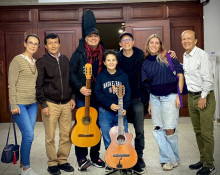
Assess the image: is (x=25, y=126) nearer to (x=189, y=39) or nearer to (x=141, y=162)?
(x=141, y=162)

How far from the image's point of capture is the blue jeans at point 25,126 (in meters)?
2.46

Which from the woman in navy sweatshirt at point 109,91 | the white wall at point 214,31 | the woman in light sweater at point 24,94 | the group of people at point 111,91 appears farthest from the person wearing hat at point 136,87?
the white wall at point 214,31

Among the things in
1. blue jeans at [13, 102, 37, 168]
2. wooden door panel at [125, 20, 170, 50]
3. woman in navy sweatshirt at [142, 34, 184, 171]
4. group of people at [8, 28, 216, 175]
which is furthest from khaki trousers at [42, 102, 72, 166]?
wooden door panel at [125, 20, 170, 50]

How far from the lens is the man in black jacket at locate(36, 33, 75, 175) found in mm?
2551

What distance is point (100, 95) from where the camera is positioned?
2.55 metres

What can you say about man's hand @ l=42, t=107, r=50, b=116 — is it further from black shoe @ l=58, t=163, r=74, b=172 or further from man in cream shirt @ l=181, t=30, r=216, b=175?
man in cream shirt @ l=181, t=30, r=216, b=175

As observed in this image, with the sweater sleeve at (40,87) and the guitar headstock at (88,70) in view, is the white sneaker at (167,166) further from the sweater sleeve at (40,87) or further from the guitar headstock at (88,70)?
the sweater sleeve at (40,87)

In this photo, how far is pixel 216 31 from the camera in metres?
4.73

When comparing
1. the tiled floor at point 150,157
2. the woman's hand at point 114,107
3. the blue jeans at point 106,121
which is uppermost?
the woman's hand at point 114,107

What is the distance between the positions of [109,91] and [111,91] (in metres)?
0.02

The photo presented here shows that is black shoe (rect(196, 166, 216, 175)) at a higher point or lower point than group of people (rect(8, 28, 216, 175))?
lower

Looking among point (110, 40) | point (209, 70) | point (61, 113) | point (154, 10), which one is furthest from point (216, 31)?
point (110, 40)

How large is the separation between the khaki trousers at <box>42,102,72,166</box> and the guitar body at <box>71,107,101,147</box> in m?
0.15

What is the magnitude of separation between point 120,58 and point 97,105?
0.56 meters
